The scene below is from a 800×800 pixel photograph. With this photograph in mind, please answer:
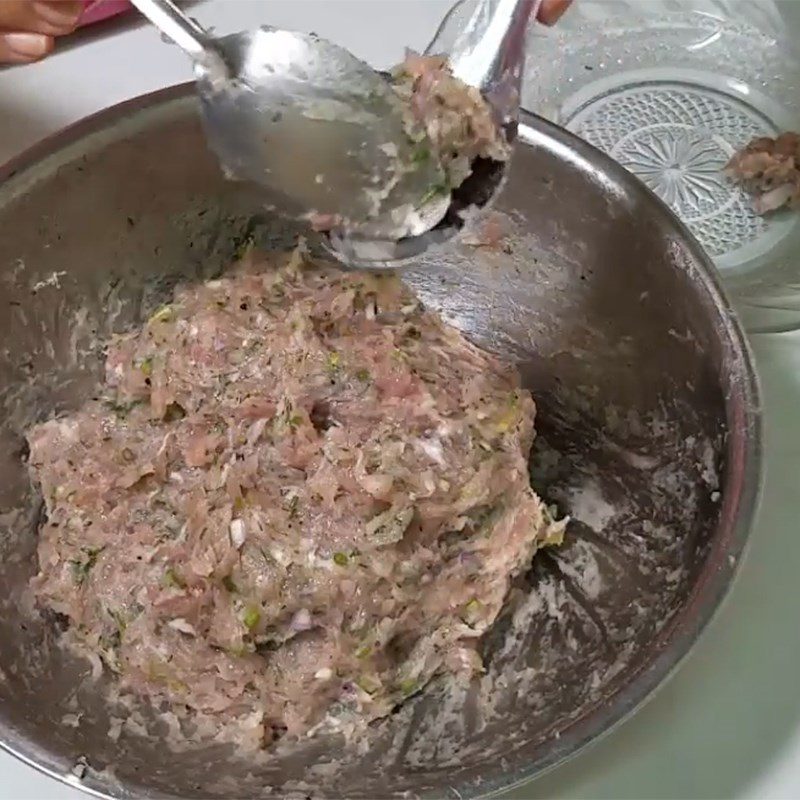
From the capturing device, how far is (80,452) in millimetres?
1278

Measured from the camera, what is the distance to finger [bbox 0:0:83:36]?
1.67 m

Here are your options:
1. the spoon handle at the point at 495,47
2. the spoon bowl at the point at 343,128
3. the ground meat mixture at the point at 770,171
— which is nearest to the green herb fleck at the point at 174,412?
the spoon bowl at the point at 343,128

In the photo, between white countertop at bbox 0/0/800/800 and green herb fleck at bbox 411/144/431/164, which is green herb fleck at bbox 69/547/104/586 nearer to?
white countertop at bbox 0/0/800/800

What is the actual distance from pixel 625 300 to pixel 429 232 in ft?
0.88

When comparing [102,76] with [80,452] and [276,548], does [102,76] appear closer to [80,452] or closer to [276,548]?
[80,452]

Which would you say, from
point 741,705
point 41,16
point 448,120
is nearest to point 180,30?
point 448,120

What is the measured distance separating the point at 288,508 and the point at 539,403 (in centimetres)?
43

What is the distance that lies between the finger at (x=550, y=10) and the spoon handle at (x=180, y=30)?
56cm

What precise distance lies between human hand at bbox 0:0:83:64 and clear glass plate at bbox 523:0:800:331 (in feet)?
2.45

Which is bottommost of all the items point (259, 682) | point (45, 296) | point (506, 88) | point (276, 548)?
point (259, 682)

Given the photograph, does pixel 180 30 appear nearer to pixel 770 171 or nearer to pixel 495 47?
pixel 495 47

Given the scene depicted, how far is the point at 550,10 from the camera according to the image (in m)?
1.45

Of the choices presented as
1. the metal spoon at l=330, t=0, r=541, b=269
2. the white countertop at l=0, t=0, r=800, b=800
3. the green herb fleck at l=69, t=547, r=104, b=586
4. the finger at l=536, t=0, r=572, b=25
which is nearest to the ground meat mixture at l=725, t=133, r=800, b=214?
the white countertop at l=0, t=0, r=800, b=800

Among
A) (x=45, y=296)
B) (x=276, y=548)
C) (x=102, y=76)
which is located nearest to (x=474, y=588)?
(x=276, y=548)
